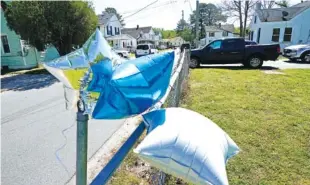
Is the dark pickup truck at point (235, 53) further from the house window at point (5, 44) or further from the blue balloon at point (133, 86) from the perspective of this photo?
the house window at point (5, 44)

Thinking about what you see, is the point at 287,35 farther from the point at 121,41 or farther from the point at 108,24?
the point at 108,24

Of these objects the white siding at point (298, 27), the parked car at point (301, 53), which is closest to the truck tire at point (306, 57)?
the parked car at point (301, 53)

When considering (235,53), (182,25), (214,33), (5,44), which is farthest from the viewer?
(182,25)

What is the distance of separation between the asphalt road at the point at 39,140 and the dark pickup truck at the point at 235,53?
9414 mm

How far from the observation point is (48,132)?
5.09m

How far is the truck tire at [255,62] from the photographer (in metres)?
14.0

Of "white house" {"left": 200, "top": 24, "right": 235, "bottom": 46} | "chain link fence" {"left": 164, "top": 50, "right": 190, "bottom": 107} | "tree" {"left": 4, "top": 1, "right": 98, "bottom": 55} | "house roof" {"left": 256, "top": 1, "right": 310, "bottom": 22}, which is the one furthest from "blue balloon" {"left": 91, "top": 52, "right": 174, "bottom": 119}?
"white house" {"left": 200, "top": 24, "right": 235, "bottom": 46}

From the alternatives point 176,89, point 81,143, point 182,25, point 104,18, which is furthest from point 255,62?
point 182,25

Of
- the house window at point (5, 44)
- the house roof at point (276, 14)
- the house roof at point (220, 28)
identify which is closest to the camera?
the house window at point (5, 44)

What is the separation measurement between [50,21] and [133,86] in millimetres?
15805

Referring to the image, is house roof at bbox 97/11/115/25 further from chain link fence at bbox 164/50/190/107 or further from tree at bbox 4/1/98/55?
chain link fence at bbox 164/50/190/107

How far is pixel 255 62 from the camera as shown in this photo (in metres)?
14.0

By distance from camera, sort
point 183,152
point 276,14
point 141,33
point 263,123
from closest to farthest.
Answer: point 183,152
point 263,123
point 276,14
point 141,33

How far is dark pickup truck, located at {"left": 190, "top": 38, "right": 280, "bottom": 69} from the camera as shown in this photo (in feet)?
45.8
